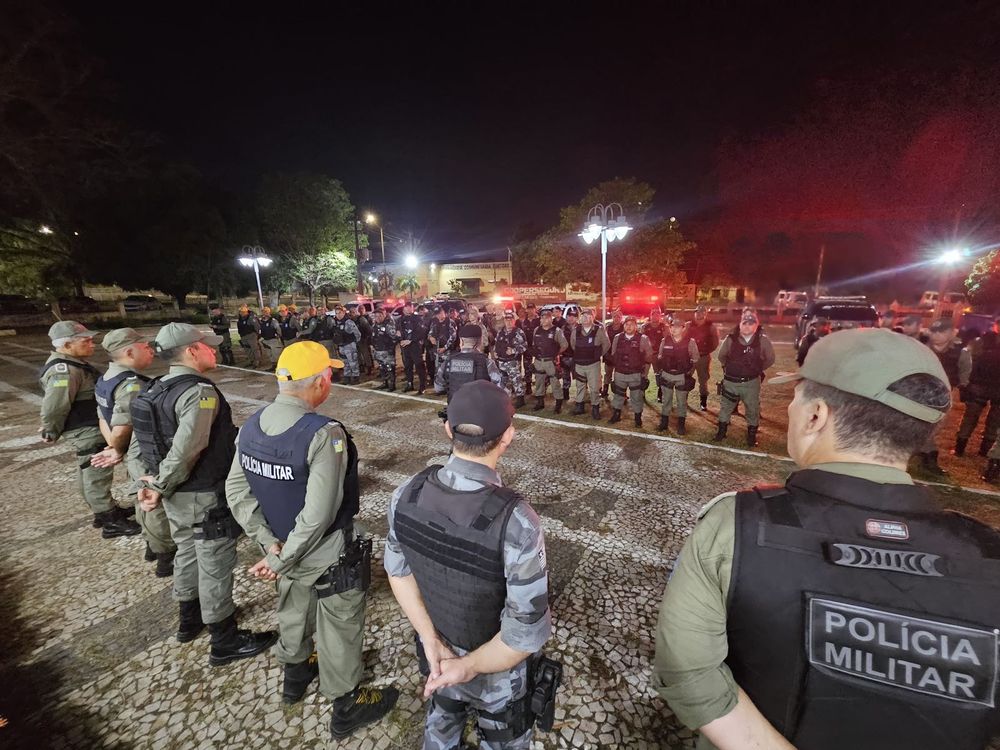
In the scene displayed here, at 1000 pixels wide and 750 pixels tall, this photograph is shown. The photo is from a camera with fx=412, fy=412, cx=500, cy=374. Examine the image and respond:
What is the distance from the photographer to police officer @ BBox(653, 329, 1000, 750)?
97 cm

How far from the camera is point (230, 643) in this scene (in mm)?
2812

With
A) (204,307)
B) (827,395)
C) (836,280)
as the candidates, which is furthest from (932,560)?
(836,280)

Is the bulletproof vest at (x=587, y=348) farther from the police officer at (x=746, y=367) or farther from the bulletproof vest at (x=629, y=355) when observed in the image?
the police officer at (x=746, y=367)

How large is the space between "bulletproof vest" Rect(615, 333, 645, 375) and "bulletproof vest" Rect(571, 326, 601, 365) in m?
0.56

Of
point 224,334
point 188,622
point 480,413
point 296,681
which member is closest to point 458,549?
point 480,413

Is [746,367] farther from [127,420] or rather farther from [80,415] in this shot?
[80,415]

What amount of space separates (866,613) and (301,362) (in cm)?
248

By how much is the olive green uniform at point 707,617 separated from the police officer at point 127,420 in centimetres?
400

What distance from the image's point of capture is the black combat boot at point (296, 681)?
2.49m

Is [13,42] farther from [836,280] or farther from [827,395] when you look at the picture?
[836,280]

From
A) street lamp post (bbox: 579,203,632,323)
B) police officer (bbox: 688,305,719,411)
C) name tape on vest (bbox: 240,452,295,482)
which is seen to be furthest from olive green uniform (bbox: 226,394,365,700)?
street lamp post (bbox: 579,203,632,323)

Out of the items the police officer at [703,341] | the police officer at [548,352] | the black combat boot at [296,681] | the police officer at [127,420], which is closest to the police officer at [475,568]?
the black combat boot at [296,681]

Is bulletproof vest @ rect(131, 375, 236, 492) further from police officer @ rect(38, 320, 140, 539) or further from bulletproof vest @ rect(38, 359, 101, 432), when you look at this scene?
bulletproof vest @ rect(38, 359, 101, 432)

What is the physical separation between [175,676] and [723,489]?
5362mm
